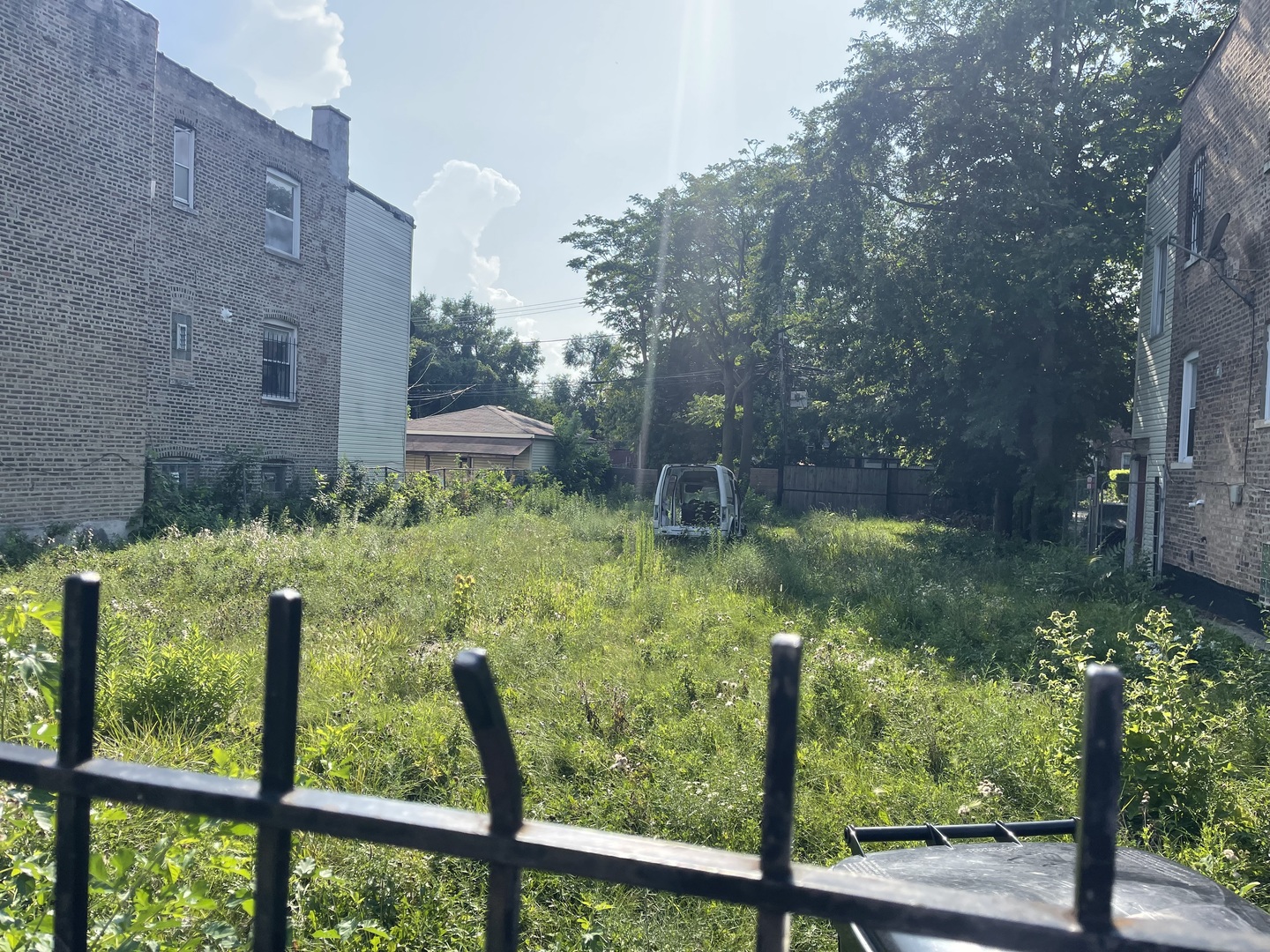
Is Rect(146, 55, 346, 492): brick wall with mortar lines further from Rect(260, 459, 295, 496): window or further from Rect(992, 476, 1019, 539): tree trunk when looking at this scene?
Rect(992, 476, 1019, 539): tree trunk

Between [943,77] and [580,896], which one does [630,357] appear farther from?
[580,896]

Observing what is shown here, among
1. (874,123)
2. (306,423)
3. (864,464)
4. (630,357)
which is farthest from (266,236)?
(864,464)

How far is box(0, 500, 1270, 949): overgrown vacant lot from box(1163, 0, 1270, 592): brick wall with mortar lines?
64.2 inches

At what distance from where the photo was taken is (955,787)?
15.1 ft

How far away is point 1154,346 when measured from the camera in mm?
15094

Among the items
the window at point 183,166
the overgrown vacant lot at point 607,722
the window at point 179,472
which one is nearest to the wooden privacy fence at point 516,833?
the overgrown vacant lot at point 607,722

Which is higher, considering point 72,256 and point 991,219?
point 991,219

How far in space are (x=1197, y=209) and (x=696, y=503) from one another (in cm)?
1029

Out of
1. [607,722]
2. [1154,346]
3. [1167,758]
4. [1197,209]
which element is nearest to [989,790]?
[1167,758]

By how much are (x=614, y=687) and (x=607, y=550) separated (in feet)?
25.6

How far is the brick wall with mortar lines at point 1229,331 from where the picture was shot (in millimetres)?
10188

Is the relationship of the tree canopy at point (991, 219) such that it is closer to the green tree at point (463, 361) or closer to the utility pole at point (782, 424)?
the utility pole at point (782, 424)

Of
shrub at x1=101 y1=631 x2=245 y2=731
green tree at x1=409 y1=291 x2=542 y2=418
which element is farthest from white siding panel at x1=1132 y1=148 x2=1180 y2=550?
green tree at x1=409 y1=291 x2=542 y2=418

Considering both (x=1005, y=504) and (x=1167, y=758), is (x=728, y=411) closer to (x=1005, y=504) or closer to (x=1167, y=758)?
(x=1005, y=504)
